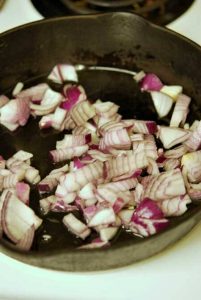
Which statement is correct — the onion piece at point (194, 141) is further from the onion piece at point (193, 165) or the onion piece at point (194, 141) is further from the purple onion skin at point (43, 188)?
the purple onion skin at point (43, 188)

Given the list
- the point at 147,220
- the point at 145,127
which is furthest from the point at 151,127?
the point at 147,220

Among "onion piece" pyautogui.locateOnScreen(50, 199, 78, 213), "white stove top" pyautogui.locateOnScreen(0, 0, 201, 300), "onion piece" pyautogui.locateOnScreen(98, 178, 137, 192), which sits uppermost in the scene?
"onion piece" pyautogui.locateOnScreen(98, 178, 137, 192)

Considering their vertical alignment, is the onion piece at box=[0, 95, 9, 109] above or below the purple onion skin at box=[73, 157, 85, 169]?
above

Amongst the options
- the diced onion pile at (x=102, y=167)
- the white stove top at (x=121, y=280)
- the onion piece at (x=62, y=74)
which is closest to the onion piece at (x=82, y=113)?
the diced onion pile at (x=102, y=167)

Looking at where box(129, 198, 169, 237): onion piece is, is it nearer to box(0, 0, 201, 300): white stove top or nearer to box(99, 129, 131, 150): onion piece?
box(0, 0, 201, 300): white stove top

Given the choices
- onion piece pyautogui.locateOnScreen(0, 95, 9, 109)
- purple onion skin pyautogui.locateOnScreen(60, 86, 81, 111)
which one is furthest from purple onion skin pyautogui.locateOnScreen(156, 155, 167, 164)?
onion piece pyautogui.locateOnScreen(0, 95, 9, 109)

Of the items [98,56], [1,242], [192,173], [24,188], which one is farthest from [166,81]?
[1,242]

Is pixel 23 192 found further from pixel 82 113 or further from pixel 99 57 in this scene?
pixel 99 57

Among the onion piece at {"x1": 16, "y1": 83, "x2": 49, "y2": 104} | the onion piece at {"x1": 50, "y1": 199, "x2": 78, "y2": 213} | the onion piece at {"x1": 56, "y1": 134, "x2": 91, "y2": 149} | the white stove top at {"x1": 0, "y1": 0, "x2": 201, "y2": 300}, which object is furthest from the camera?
the onion piece at {"x1": 16, "y1": 83, "x2": 49, "y2": 104}

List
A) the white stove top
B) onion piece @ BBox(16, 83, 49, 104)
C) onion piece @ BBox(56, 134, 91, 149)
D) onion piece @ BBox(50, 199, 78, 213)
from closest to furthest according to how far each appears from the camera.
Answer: the white stove top → onion piece @ BBox(50, 199, 78, 213) → onion piece @ BBox(56, 134, 91, 149) → onion piece @ BBox(16, 83, 49, 104)
